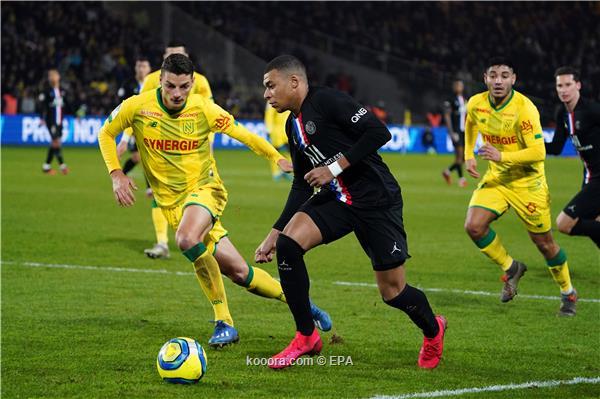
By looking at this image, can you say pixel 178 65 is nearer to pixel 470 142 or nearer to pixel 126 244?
pixel 470 142

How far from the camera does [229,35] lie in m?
44.7

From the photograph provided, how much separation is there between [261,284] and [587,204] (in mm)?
4058

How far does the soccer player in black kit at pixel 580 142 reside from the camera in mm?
10148

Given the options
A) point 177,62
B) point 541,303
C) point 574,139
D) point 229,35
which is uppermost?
point 177,62

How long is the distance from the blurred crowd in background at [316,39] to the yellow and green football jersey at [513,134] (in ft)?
87.3

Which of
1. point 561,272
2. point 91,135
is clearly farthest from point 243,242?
point 91,135

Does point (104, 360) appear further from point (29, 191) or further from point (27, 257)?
point (29, 191)

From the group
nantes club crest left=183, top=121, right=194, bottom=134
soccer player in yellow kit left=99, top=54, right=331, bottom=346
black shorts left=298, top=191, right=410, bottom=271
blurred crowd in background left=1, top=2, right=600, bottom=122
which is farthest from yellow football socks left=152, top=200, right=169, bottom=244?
blurred crowd in background left=1, top=2, right=600, bottom=122

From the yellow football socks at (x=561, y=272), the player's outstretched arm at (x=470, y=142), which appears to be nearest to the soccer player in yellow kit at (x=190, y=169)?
the player's outstretched arm at (x=470, y=142)

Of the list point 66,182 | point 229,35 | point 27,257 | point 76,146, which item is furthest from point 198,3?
point 27,257

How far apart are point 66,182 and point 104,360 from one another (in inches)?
648

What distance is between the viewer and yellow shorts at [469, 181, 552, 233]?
9539 mm

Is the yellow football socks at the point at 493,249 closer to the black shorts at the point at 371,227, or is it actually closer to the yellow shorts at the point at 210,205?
the yellow shorts at the point at 210,205

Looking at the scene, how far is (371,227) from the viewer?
Answer: 22.4ft
